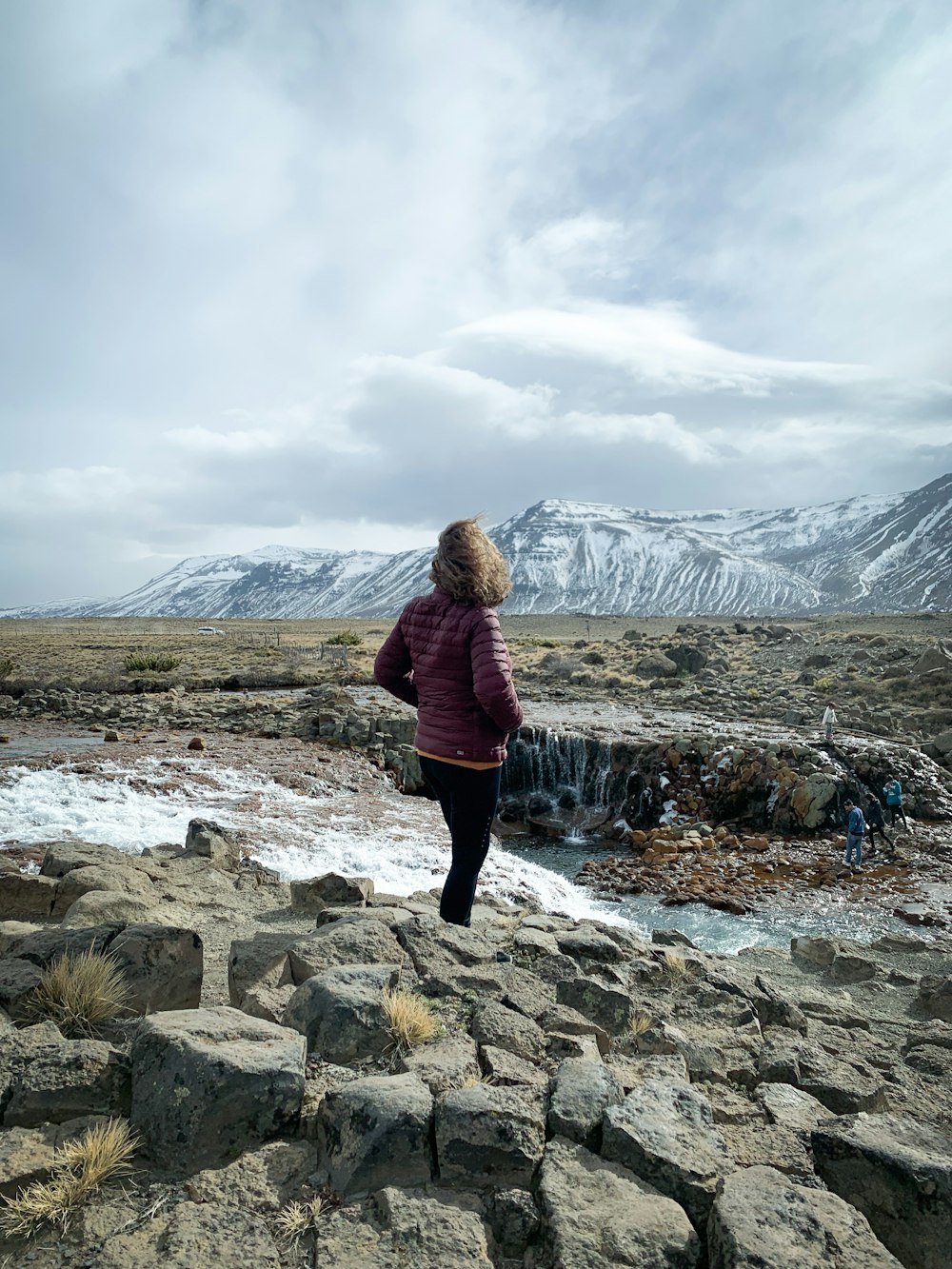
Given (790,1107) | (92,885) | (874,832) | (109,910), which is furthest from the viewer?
(874,832)

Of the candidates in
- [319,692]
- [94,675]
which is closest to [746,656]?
[319,692]

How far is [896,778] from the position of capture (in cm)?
2019

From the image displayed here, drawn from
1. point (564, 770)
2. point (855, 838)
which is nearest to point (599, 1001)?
point (855, 838)

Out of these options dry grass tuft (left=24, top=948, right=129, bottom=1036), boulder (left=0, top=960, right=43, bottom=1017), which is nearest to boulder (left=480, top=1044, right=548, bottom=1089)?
dry grass tuft (left=24, top=948, right=129, bottom=1036)

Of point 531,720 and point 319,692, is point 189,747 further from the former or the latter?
point 531,720

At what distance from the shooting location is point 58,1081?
3.33 meters

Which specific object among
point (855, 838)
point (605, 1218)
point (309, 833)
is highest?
point (605, 1218)

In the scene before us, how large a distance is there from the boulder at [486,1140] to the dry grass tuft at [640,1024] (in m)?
1.70

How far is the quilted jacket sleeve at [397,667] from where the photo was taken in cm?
530

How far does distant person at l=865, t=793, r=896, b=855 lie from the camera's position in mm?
17531

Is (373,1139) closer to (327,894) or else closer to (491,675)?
(491,675)

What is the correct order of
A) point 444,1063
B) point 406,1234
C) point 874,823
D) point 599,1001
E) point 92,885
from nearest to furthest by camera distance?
point 406,1234
point 444,1063
point 599,1001
point 92,885
point 874,823

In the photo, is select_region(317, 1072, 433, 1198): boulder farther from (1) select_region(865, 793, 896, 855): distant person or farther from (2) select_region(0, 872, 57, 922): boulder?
(1) select_region(865, 793, 896, 855): distant person

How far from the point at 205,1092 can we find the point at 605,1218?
1.75 m
